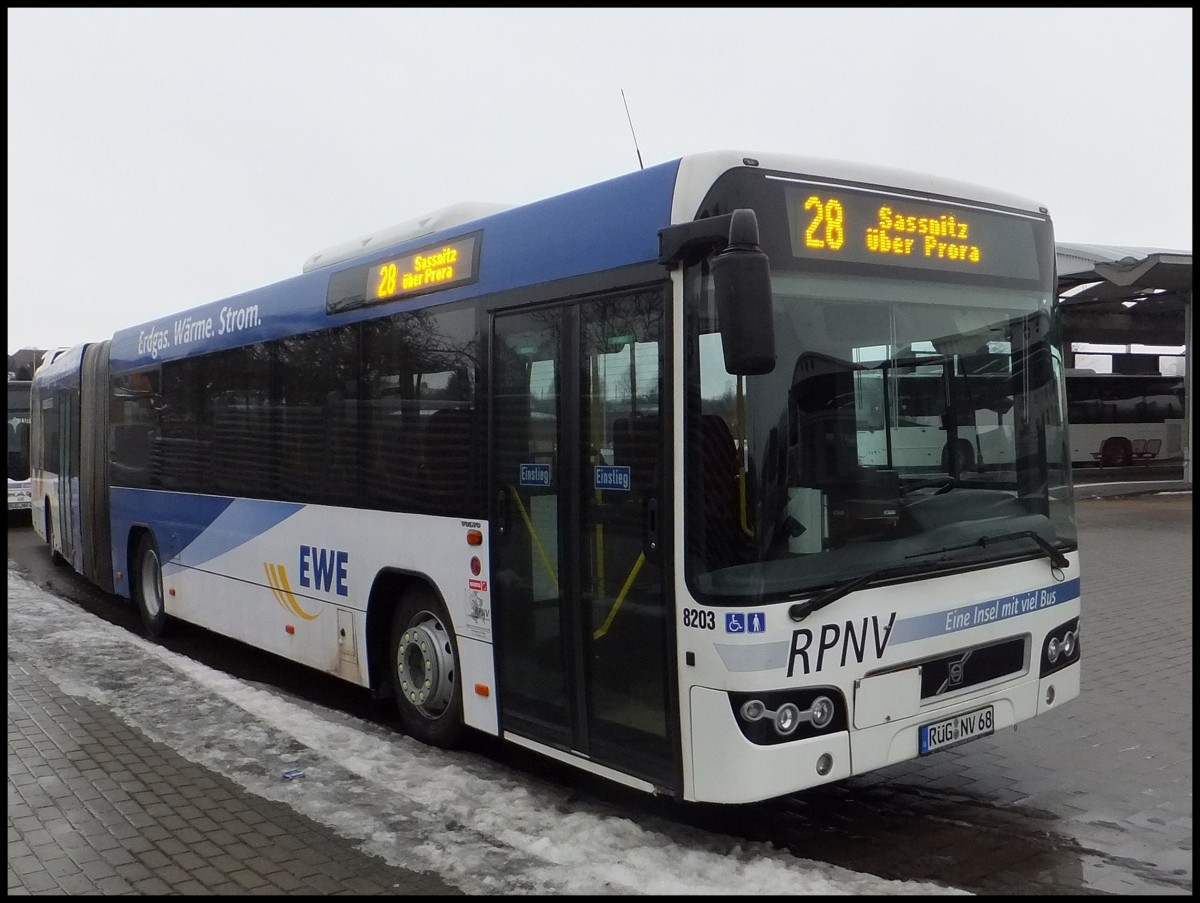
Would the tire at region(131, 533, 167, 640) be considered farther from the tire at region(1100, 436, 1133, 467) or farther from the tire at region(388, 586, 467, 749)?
the tire at region(1100, 436, 1133, 467)

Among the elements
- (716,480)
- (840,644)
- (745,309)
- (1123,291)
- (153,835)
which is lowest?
(153,835)

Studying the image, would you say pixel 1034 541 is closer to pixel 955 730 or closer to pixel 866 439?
pixel 955 730

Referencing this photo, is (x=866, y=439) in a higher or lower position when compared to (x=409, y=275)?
lower

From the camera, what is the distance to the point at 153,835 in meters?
5.11

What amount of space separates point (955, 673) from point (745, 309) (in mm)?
2047

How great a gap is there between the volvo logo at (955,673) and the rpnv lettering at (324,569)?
3936 millimetres

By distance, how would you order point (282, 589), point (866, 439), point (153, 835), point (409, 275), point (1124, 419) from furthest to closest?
point (1124, 419), point (282, 589), point (409, 275), point (153, 835), point (866, 439)

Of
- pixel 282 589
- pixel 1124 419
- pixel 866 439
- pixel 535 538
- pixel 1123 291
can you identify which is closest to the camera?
pixel 866 439

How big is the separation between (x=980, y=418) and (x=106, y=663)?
7.05 m

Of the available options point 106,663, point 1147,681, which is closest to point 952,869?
point 1147,681

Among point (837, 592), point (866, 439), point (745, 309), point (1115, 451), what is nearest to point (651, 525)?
point (837, 592)

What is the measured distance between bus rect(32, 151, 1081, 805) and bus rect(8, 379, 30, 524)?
20.7m

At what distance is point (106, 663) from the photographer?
8836mm

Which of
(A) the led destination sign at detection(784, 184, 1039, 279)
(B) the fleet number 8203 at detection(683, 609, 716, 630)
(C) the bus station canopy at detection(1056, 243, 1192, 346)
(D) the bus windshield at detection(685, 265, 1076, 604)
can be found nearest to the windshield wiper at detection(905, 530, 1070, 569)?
(D) the bus windshield at detection(685, 265, 1076, 604)
